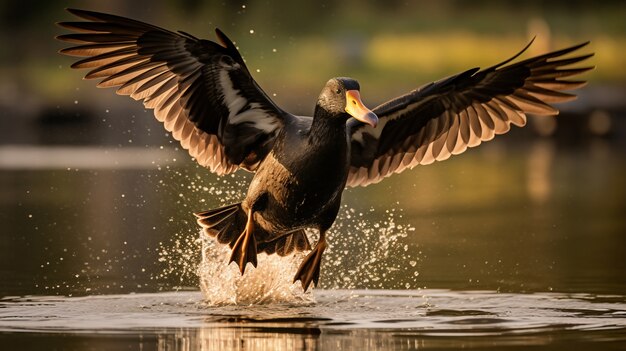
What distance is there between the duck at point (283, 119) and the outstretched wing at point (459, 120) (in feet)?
0.03

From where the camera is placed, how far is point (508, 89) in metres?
13.4

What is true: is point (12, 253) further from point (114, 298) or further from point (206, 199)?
point (206, 199)

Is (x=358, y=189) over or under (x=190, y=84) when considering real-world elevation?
over

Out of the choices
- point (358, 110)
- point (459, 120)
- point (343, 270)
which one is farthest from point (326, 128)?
point (343, 270)

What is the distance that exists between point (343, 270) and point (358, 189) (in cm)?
885

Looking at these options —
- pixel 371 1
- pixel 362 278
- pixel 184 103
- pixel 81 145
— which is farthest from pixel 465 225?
pixel 371 1

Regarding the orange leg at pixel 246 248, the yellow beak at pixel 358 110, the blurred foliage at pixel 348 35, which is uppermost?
the blurred foliage at pixel 348 35

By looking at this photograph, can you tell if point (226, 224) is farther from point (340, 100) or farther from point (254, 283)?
point (340, 100)

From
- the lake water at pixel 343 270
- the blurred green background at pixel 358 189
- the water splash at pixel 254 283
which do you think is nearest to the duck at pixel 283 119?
the water splash at pixel 254 283

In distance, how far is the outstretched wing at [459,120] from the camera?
520 inches

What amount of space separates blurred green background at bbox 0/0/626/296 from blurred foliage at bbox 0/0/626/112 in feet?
0.28

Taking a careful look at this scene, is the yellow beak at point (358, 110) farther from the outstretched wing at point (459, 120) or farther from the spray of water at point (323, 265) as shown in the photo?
the outstretched wing at point (459, 120)

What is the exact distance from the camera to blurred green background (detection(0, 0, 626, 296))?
14.1 metres

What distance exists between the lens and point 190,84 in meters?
12.4
